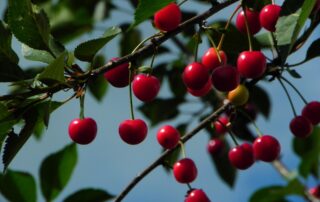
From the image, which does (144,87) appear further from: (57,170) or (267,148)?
(57,170)

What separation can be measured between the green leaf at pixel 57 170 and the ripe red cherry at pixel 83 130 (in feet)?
3.60

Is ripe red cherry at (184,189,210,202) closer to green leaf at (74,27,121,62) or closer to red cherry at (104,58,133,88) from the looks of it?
red cherry at (104,58,133,88)

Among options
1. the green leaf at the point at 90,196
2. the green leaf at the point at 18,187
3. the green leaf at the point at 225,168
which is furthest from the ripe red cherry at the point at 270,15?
the green leaf at the point at 225,168

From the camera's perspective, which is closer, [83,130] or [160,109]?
[83,130]

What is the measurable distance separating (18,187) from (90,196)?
437 millimetres

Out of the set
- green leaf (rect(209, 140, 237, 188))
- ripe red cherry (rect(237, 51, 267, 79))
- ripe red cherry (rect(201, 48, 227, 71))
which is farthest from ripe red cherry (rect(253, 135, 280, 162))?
green leaf (rect(209, 140, 237, 188))

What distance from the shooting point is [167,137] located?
281 cm

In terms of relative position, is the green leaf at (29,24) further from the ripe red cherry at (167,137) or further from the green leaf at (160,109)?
the green leaf at (160,109)

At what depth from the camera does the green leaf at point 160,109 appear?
222 inches

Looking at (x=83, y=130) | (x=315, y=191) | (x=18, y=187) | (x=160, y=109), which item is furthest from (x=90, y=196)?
(x=160, y=109)

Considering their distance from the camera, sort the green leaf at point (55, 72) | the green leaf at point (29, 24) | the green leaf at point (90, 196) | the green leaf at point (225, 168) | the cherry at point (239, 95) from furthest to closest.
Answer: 1. the green leaf at point (225, 168)
2. the green leaf at point (90, 196)
3. the cherry at point (239, 95)
4. the green leaf at point (29, 24)
5. the green leaf at point (55, 72)

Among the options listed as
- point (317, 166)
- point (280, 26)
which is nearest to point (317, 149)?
point (317, 166)

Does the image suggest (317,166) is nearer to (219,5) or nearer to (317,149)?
(317,149)

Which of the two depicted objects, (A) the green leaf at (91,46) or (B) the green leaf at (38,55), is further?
(B) the green leaf at (38,55)
